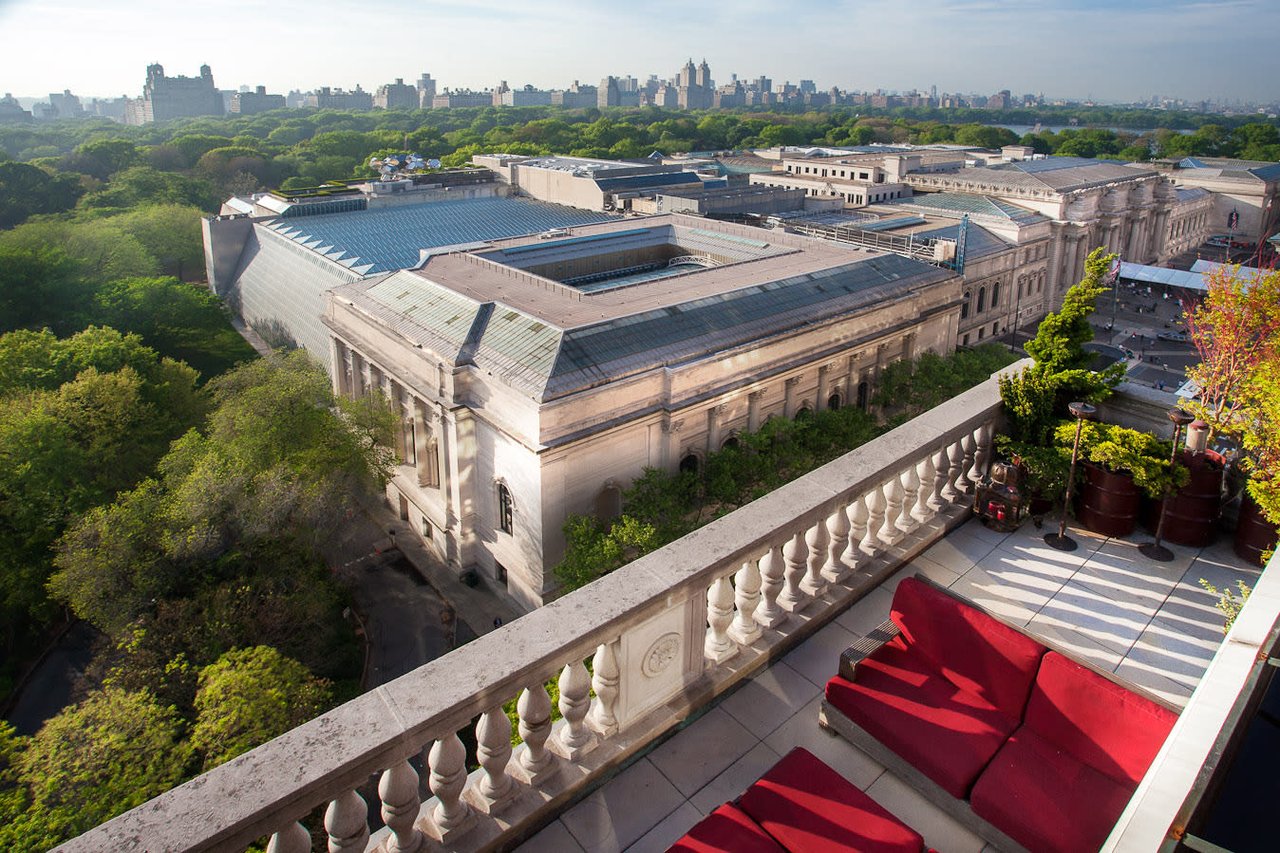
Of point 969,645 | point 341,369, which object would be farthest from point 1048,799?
point 341,369

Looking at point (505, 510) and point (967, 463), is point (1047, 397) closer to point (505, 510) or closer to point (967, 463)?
point (967, 463)

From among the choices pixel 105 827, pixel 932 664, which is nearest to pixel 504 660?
pixel 105 827

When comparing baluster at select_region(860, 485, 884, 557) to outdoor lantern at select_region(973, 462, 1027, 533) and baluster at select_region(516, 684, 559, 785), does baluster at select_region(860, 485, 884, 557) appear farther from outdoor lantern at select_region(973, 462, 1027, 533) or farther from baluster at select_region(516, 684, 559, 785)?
baluster at select_region(516, 684, 559, 785)

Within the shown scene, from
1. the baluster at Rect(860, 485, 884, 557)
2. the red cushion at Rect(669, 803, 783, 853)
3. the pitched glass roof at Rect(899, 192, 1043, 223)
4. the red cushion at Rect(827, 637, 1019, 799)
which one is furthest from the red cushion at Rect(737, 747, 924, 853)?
the pitched glass roof at Rect(899, 192, 1043, 223)

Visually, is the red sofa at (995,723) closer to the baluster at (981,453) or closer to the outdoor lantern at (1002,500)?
the outdoor lantern at (1002,500)

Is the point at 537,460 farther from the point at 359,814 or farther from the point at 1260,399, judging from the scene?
the point at 359,814

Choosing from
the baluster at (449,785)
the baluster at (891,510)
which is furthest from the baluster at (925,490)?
the baluster at (449,785)
